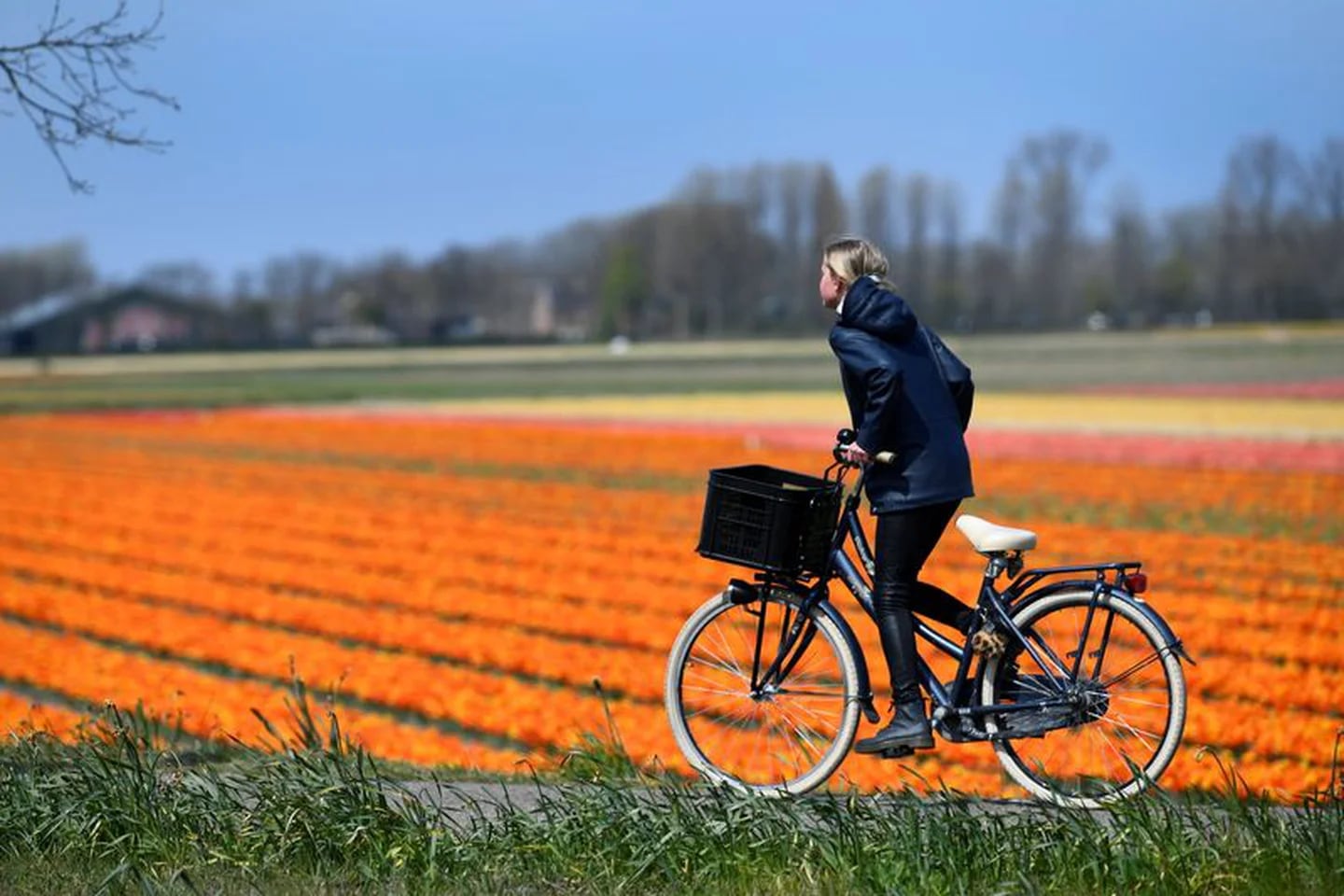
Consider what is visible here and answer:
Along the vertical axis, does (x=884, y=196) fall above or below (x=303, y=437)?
above

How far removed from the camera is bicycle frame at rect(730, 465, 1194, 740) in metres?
5.76

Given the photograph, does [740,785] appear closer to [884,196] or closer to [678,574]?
[678,574]

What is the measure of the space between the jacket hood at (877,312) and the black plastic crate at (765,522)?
1.70ft

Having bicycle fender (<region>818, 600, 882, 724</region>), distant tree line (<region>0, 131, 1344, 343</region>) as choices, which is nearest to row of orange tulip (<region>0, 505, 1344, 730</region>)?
bicycle fender (<region>818, 600, 882, 724</region>)

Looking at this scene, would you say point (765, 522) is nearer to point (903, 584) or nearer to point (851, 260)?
point (903, 584)

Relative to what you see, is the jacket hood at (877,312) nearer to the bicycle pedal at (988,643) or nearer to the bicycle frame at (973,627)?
the bicycle frame at (973,627)

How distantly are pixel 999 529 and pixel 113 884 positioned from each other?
271cm

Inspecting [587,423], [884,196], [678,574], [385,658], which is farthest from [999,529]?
[884,196]

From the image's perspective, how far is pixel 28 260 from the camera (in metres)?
146

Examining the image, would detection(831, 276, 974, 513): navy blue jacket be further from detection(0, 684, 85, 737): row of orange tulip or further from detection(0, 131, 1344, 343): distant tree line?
detection(0, 131, 1344, 343): distant tree line

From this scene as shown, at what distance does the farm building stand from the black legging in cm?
10216

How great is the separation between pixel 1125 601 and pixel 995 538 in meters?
0.42

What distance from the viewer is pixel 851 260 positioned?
590 cm

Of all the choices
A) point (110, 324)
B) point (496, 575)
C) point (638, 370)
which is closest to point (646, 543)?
point (496, 575)
